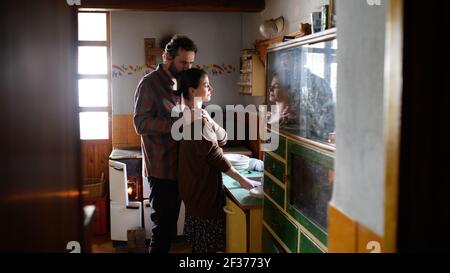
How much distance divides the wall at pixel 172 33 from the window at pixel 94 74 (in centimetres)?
12

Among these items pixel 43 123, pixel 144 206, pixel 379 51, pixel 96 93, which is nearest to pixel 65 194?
pixel 43 123

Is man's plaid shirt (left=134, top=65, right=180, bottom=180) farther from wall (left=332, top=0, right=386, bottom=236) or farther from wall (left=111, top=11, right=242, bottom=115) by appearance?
wall (left=111, top=11, right=242, bottom=115)

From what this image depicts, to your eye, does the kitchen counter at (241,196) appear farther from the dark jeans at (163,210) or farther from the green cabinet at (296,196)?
the dark jeans at (163,210)

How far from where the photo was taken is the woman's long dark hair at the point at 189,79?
9.43 feet

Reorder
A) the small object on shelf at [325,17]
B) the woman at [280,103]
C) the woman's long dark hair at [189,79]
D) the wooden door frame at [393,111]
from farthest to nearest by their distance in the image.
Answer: the woman's long dark hair at [189,79] < the small object on shelf at [325,17] < the woman at [280,103] < the wooden door frame at [393,111]

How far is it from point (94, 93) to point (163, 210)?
253cm

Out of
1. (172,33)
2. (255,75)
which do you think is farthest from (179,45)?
(172,33)

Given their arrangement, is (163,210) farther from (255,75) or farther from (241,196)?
(255,75)

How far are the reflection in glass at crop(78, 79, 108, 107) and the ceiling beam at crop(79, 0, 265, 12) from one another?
0.93 meters

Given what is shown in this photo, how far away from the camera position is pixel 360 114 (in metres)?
1.45

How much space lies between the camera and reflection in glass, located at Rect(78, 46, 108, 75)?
501cm

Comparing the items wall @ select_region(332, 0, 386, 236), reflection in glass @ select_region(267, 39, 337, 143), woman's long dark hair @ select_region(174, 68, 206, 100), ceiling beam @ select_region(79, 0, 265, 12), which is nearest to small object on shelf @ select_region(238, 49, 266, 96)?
ceiling beam @ select_region(79, 0, 265, 12)

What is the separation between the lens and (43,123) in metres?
0.99

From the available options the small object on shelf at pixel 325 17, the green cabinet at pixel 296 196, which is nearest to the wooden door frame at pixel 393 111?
the green cabinet at pixel 296 196
